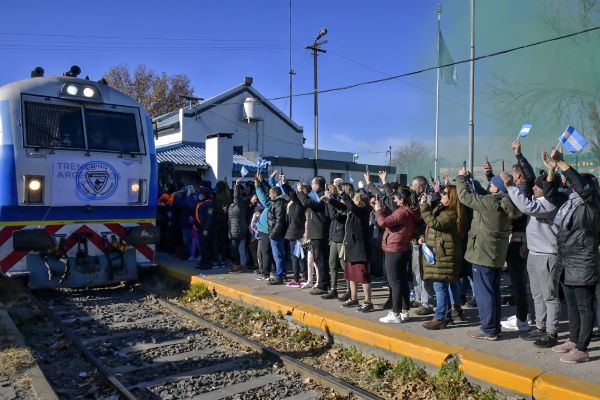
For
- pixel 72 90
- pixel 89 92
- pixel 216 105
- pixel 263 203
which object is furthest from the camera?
pixel 216 105

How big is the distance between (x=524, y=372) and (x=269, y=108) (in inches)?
1223

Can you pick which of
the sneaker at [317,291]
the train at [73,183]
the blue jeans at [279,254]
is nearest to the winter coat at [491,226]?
the sneaker at [317,291]

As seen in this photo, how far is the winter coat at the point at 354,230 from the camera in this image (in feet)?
22.1

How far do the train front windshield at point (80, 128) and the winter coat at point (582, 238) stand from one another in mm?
7029

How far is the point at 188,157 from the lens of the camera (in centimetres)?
2144

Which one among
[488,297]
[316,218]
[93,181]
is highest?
[93,181]

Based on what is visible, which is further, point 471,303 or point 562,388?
point 471,303

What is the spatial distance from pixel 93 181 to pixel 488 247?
20.7ft

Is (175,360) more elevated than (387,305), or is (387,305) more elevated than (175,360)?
(387,305)

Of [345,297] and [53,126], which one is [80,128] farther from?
[345,297]

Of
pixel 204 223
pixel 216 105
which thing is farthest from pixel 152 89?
pixel 204 223

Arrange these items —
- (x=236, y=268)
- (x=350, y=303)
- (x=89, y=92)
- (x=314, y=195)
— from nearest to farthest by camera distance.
→ (x=350, y=303), (x=314, y=195), (x=89, y=92), (x=236, y=268)

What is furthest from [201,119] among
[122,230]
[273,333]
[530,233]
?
[530,233]

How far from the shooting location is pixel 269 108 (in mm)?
34125
